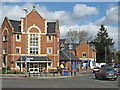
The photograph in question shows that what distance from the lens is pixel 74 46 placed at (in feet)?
283

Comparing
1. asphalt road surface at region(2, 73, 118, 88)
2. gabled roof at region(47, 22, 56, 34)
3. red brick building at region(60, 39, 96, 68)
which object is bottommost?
asphalt road surface at region(2, 73, 118, 88)

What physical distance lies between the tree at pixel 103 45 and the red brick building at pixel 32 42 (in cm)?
4423

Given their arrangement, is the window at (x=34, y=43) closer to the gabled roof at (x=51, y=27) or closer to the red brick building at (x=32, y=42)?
the red brick building at (x=32, y=42)

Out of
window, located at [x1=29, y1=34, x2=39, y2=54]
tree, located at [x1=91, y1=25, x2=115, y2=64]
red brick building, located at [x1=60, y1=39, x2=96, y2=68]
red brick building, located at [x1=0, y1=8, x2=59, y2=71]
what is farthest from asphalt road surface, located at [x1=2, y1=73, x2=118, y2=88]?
tree, located at [x1=91, y1=25, x2=115, y2=64]

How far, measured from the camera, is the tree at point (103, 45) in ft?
323

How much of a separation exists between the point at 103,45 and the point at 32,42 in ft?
173

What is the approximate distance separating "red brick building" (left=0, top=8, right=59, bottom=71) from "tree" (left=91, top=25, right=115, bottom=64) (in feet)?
145

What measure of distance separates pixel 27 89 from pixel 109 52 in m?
83.4

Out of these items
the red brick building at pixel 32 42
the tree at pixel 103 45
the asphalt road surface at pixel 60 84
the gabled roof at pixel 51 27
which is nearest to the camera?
the asphalt road surface at pixel 60 84

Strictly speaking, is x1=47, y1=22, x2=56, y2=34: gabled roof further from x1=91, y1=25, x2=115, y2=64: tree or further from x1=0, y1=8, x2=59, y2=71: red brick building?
x1=91, y1=25, x2=115, y2=64: tree

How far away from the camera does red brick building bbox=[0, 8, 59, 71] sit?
52250 millimetres

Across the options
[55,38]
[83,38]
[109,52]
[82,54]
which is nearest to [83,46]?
[82,54]

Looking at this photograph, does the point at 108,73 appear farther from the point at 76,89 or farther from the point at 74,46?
the point at 74,46

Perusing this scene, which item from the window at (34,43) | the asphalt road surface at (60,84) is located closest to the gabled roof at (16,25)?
the window at (34,43)
